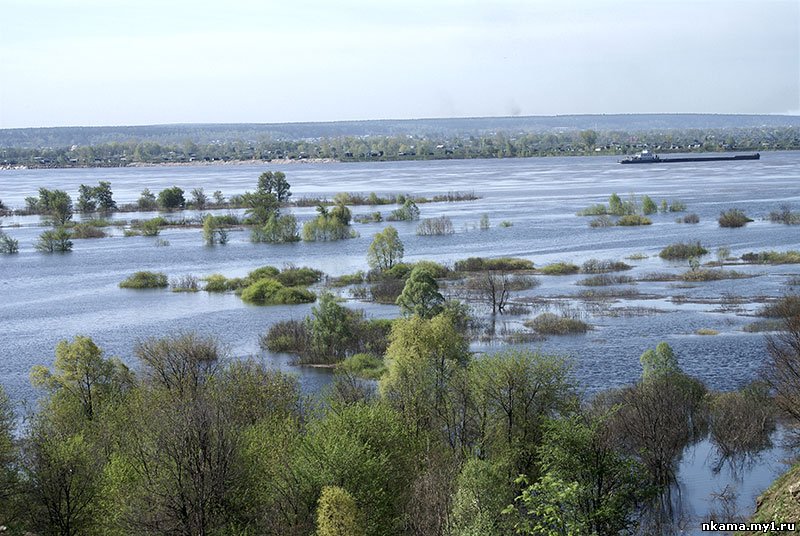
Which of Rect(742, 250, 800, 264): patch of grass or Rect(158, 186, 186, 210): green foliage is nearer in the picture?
Rect(742, 250, 800, 264): patch of grass

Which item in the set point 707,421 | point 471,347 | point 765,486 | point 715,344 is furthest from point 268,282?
point 765,486

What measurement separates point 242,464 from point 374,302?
1198 inches

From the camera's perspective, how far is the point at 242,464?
1905 centimetres

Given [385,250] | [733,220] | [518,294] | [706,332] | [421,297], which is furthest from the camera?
[733,220]

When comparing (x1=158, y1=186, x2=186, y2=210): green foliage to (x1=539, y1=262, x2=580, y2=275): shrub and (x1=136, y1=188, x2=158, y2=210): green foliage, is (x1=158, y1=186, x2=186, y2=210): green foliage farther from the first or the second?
(x1=539, y1=262, x2=580, y2=275): shrub

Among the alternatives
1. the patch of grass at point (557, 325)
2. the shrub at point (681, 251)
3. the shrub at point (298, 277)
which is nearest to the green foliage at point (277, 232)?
the shrub at point (298, 277)

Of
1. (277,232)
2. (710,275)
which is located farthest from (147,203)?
(710,275)

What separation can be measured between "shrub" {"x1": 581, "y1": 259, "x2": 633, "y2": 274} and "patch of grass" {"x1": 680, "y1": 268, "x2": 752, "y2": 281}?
12.3ft

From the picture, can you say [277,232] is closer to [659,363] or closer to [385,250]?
[385,250]

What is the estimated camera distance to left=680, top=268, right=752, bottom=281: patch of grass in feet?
172

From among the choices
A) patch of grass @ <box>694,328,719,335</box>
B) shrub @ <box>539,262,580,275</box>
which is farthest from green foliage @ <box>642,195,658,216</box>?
patch of grass @ <box>694,328,719,335</box>

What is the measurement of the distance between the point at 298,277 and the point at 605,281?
17150mm

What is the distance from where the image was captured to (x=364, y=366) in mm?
36438

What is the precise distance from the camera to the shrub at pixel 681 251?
58881 millimetres
